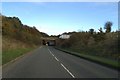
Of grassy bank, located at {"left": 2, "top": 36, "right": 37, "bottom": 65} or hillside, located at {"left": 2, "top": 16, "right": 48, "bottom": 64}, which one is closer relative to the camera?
grassy bank, located at {"left": 2, "top": 36, "right": 37, "bottom": 65}

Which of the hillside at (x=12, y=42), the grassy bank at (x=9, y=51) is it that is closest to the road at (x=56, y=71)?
the grassy bank at (x=9, y=51)

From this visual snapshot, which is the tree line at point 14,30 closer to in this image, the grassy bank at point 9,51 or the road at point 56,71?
the grassy bank at point 9,51

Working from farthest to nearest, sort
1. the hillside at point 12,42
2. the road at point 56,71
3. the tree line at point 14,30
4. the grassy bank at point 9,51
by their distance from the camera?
1. the tree line at point 14,30
2. the hillside at point 12,42
3. the grassy bank at point 9,51
4. the road at point 56,71

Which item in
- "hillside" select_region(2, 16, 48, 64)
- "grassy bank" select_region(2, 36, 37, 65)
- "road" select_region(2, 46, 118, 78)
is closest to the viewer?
"road" select_region(2, 46, 118, 78)

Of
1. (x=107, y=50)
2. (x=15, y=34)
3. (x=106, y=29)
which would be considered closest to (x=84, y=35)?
(x=106, y=29)

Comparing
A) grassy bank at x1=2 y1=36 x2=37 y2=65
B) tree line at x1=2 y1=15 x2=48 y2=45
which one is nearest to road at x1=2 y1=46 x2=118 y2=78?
grassy bank at x1=2 y1=36 x2=37 y2=65

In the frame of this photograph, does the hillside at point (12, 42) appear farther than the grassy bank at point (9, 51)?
Yes

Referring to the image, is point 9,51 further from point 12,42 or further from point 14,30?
point 14,30

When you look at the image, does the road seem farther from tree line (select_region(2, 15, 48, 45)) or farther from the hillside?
tree line (select_region(2, 15, 48, 45))

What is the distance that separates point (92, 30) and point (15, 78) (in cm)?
9815

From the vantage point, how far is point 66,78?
52.3 feet

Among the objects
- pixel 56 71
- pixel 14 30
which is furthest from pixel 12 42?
pixel 56 71

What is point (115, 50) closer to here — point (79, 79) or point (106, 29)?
point (79, 79)

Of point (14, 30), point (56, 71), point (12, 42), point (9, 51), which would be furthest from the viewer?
point (14, 30)
